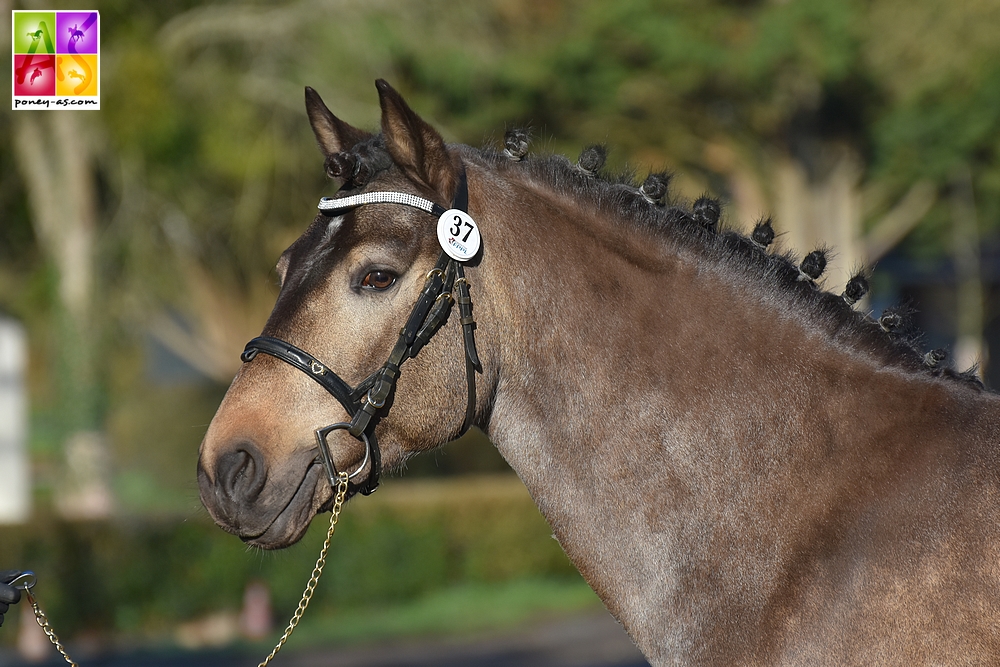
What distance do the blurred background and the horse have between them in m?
8.58

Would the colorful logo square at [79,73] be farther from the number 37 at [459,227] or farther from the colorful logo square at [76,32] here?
the number 37 at [459,227]

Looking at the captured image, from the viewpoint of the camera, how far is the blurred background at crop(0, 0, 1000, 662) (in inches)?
432

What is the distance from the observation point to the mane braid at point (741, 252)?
2584 mm

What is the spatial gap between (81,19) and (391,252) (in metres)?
4.55

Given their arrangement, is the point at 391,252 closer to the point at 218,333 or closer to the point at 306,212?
the point at 306,212

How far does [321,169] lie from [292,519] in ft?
38.3

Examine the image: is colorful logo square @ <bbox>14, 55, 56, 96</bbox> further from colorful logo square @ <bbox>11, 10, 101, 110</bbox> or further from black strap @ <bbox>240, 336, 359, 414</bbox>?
black strap @ <bbox>240, 336, 359, 414</bbox>

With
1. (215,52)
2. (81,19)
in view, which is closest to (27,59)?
(81,19)

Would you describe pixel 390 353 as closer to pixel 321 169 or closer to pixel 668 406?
pixel 668 406

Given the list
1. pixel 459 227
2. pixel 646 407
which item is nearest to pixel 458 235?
pixel 459 227

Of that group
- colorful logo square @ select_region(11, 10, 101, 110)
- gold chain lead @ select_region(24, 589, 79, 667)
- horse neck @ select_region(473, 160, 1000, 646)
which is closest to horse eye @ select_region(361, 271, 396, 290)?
horse neck @ select_region(473, 160, 1000, 646)

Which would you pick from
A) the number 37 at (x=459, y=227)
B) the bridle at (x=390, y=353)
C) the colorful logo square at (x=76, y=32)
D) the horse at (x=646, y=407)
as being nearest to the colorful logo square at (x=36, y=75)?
the colorful logo square at (x=76, y=32)

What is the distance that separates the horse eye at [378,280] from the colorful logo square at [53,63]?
3.82m

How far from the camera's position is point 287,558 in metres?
10.9
